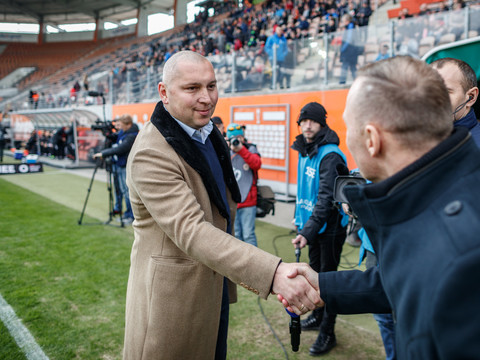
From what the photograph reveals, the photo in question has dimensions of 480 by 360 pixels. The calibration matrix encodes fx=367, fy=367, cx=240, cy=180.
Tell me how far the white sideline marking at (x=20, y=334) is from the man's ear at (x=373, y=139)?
10.5ft

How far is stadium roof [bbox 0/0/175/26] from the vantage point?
43125 millimetres

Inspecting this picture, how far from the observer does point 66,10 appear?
45.8 metres

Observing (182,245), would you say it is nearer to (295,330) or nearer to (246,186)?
(295,330)

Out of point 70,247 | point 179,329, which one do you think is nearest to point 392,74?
point 179,329

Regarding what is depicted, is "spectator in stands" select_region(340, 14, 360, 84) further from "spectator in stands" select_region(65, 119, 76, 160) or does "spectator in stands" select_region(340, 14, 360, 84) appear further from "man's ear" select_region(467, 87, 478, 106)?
"spectator in stands" select_region(65, 119, 76, 160)

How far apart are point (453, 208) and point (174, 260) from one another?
123cm

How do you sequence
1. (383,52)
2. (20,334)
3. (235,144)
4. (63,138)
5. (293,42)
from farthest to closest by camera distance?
(63,138) → (293,42) → (383,52) → (235,144) → (20,334)

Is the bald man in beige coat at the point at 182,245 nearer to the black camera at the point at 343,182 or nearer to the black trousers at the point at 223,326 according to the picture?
the black trousers at the point at 223,326

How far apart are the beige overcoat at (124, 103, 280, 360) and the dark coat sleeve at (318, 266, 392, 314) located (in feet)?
0.83

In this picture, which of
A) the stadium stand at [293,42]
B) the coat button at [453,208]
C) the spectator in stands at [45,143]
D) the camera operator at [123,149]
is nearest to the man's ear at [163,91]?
the coat button at [453,208]

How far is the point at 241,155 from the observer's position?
4812mm

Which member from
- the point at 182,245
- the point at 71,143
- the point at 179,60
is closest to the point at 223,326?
the point at 182,245

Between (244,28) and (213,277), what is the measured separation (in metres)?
18.1

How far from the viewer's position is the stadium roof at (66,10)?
141 ft
